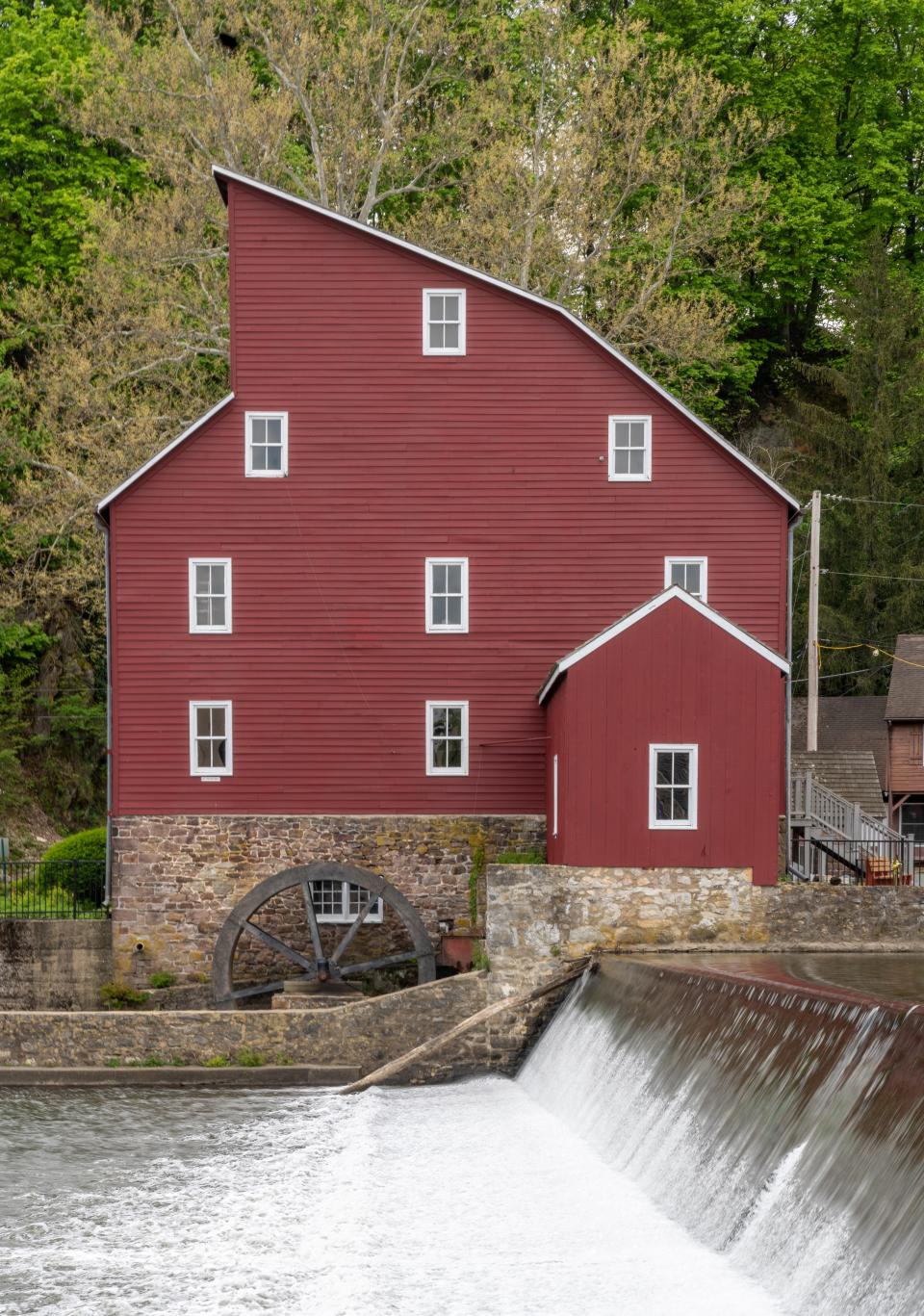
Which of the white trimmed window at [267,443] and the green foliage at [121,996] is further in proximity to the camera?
the white trimmed window at [267,443]

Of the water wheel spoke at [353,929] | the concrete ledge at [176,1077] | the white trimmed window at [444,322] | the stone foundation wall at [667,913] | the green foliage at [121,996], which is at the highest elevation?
the white trimmed window at [444,322]

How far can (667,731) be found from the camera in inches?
863

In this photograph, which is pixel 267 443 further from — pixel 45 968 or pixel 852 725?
pixel 852 725

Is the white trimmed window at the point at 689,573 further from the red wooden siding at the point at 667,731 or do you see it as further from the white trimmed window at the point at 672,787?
the white trimmed window at the point at 672,787

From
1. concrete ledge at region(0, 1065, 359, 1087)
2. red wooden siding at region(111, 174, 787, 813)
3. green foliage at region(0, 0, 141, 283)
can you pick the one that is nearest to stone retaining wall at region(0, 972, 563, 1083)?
concrete ledge at region(0, 1065, 359, 1087)

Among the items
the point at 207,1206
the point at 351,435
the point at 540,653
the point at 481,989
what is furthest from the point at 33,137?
the point at 207,1206

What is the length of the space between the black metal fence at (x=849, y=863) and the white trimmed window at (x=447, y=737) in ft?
17.2

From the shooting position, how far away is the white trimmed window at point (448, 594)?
2667 cm

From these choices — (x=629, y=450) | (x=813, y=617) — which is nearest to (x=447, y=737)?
(x=629, y=450)

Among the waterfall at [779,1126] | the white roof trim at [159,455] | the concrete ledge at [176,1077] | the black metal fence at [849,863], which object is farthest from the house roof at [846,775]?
the waterfall at [779,1126]

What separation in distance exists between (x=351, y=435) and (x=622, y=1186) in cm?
1508

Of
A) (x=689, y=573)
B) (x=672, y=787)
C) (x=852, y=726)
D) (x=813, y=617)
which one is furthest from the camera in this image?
(x=852, y=726)

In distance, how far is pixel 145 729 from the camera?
86.3 feet

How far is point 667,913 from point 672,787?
1705 millimetres
